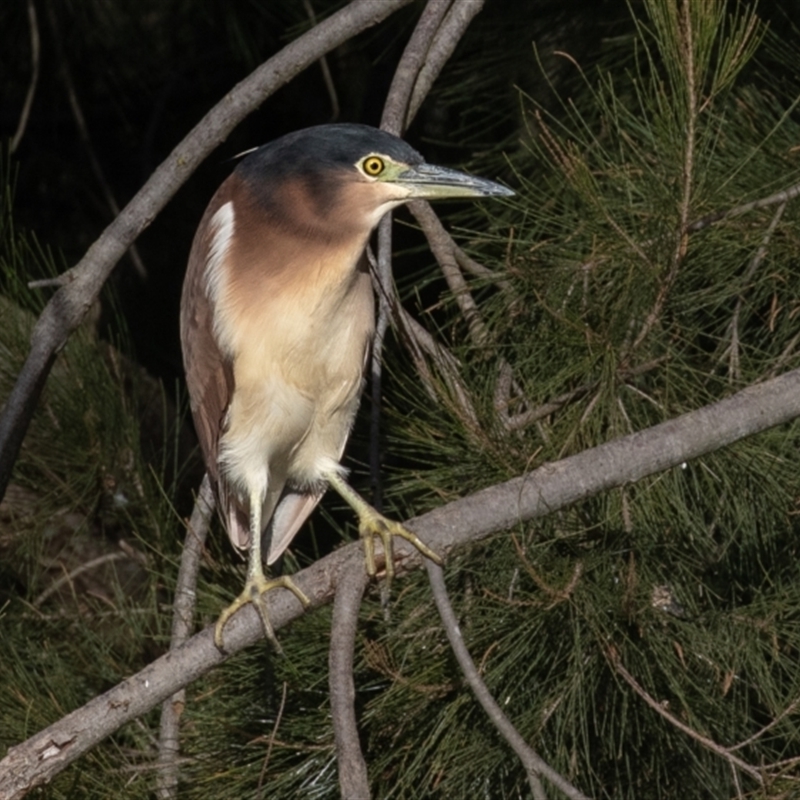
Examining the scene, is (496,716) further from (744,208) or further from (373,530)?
(744,208)

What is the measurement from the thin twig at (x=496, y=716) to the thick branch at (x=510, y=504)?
47mm

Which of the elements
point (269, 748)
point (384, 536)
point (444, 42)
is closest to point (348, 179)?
point (444, 42)

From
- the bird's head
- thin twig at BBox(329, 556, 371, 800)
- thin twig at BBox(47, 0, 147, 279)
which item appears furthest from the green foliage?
thin twig at BBox(47, 0, 147, 279)

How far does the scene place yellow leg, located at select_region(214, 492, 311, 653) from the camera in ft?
5.48

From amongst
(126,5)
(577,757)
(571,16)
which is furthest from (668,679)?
(126,5)

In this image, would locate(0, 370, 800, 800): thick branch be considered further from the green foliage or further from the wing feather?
the wing feather

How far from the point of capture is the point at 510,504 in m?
1.61

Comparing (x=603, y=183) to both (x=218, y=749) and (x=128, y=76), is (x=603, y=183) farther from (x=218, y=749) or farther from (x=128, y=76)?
(x=128, y=76)

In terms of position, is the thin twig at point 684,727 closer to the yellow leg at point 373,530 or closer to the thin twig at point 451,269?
the yellow leg at point 373,530

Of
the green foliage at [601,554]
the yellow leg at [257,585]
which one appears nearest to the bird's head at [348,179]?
the green foliage at [601,554]

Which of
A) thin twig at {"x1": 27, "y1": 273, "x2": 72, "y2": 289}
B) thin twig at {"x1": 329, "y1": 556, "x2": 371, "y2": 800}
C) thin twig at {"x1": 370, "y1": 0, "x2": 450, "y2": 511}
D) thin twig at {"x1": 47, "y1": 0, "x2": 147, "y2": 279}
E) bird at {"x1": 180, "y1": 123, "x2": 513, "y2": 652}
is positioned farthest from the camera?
thin twig at {"x1": 47, "y1": 0, "x2": 147, "y2": 279}

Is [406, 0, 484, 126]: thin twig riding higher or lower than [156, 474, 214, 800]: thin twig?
higher

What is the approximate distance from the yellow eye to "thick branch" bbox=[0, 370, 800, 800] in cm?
57

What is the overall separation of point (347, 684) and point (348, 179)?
31.4 inches
